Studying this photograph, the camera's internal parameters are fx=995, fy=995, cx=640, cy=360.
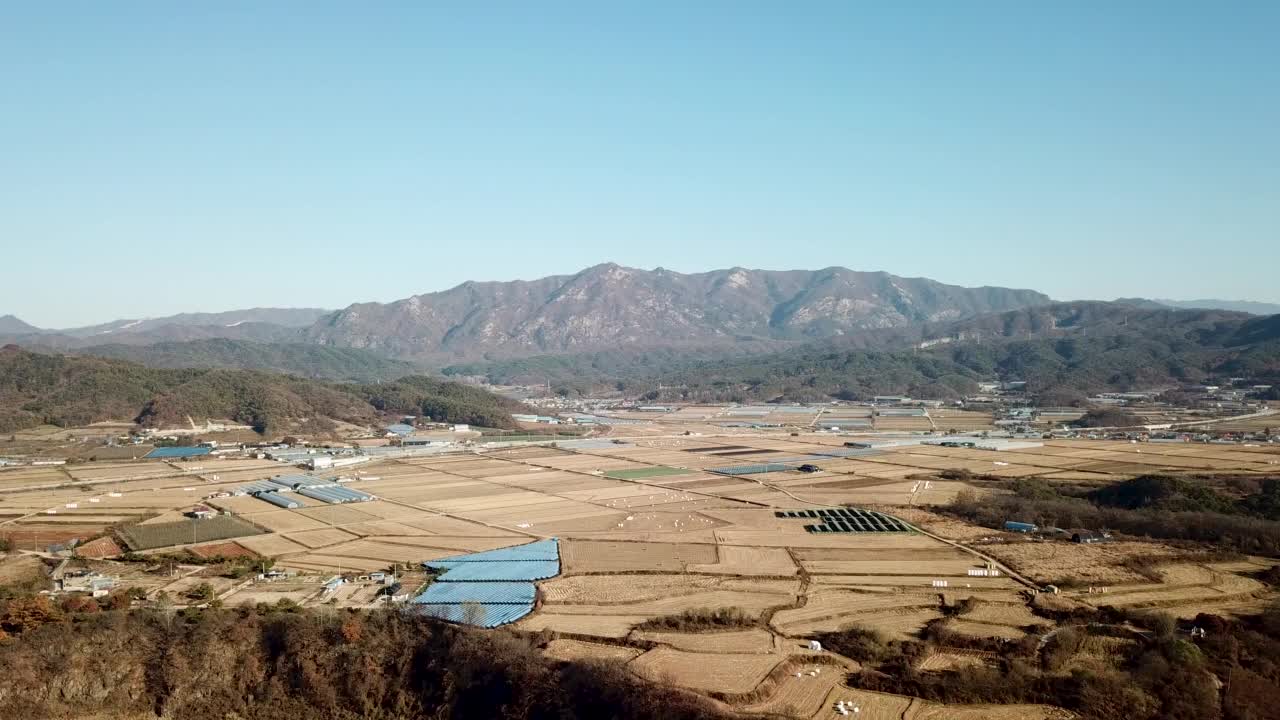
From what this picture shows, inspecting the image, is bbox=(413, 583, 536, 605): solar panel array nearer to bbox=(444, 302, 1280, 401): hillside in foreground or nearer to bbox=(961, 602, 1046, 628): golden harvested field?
bbox=(961, 602, 1046, 628): golden harvested field

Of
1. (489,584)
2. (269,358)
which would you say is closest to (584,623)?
(489,584)

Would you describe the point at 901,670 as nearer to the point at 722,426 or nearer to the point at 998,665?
the point at 998,665

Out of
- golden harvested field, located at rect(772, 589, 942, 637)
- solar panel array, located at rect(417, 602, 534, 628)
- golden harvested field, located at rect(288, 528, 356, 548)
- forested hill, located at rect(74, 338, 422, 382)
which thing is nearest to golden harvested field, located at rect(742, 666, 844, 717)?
golden harvested field, located at rect(772, 589, 942, 637)

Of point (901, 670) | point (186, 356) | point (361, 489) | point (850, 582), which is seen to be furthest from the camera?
point (186, 356)

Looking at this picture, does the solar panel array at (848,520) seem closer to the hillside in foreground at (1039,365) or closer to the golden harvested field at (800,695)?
the golden harvested field at (800,695)

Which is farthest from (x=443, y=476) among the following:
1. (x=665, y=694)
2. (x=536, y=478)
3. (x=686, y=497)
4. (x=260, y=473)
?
(x=665, y=694)

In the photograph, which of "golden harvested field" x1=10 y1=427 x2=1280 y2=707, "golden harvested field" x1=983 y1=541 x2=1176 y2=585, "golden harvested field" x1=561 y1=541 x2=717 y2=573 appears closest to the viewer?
"golden harvested field" x1=10 y1=427 x2=1280 y2=707
